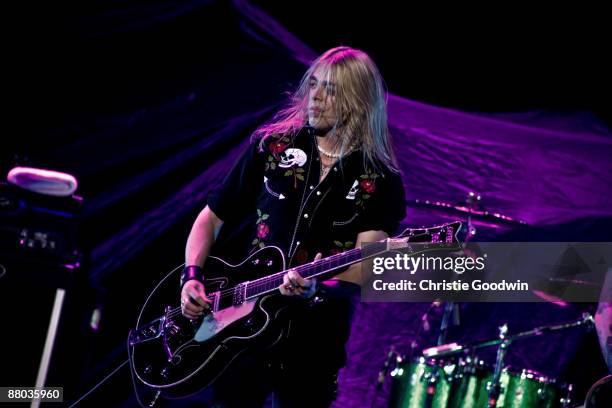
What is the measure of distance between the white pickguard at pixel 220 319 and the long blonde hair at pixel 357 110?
728 millimetres

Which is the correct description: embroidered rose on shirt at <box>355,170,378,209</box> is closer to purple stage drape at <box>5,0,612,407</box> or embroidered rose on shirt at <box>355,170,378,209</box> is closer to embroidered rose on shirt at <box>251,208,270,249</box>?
embroidered rose on shirt at <box>251,208,270,249</box>

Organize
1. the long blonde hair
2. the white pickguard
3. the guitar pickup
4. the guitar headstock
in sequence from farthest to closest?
the guitar pickup < the long blonde hair < the white pickguard < the guitar headstock

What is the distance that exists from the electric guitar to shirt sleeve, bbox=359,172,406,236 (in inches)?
5.2

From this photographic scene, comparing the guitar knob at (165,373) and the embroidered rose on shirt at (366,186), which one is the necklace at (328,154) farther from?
the guitar knob at (165,373)

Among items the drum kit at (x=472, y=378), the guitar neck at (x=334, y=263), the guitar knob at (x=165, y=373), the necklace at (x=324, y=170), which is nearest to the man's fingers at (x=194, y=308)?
the guitar knob at (x=165, y=373)

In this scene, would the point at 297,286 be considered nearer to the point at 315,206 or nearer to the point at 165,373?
the point at 315,206

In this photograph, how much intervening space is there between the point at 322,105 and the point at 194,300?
0.97 meters

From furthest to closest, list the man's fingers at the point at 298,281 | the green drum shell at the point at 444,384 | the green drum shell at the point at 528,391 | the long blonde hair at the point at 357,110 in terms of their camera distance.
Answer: the green drum shell at the point at 444,384 < the green drum shell at the point at 528,391 < the long blonde hair at the point at 357,110 < the man's fingers at the point at 298,281

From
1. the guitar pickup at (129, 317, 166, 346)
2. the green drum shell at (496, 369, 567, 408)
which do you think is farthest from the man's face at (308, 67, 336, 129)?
the green drum shell at (496, 369, 567, 408)

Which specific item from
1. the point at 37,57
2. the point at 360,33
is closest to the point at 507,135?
the point at 360,33

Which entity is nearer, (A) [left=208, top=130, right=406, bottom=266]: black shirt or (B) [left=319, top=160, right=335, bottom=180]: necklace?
(A) [left=208, top=130, right=406, bottom=266]: black shirt

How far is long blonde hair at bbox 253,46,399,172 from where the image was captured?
9.96 ft

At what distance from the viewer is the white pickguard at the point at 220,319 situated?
281cm

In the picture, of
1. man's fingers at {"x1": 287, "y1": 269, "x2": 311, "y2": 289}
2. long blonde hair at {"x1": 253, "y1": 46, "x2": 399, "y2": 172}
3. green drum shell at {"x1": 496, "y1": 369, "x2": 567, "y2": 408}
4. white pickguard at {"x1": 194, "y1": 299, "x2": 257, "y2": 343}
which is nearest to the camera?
man's fingers at {"x1": 287, "y1": 269, "x2": 311, "y2": 289}
